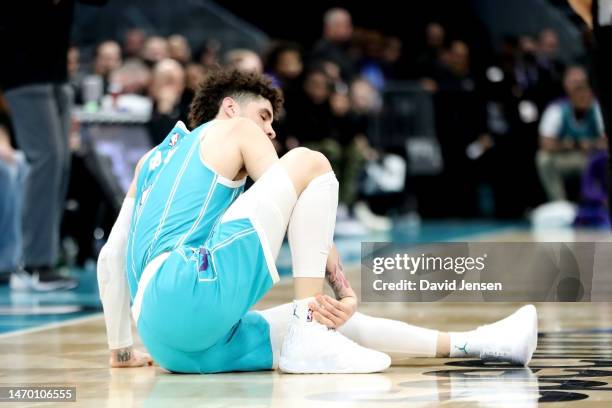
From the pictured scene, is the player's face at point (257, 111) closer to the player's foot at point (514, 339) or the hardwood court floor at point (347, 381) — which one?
the hardwood court floor at point (347, 381)

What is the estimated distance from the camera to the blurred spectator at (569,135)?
41.8 ft

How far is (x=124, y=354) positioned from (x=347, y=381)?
29.5 inches

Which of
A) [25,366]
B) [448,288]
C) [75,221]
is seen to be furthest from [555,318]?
[75,221]

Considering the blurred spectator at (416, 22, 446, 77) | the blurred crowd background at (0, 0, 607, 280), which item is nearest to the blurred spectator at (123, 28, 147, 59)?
the blurred crowd background at (0, 0, 607, 280)

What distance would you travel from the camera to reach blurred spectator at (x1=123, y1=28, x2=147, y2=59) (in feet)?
41.3

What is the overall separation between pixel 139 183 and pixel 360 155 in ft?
28.5

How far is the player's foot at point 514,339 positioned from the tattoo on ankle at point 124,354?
1.01m

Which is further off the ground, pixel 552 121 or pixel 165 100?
pixel 552 121

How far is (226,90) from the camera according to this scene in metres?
3.79

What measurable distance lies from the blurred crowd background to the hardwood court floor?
23.1ft

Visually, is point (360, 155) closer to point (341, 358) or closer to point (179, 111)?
point (179, 111)

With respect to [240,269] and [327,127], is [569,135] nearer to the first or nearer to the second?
[327,127]

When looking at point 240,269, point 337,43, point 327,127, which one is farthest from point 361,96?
point 240,269

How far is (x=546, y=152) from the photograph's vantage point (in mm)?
13195
